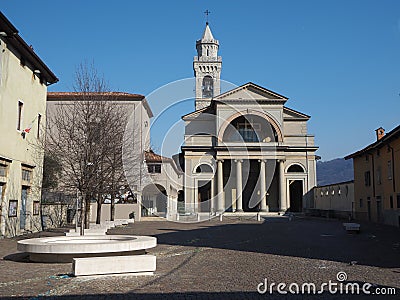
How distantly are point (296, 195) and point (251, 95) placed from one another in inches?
526

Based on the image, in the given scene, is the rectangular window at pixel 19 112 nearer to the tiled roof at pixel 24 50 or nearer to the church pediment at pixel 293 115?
the tiled roof at pixel 24 50

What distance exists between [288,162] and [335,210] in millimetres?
9569

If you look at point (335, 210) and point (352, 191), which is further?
point (335, 210)

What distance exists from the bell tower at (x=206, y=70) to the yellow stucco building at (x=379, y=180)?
3526 centimetres

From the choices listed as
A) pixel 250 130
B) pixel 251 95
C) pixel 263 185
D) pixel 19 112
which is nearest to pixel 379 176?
pixel 263 185

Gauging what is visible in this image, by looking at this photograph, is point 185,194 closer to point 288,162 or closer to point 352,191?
point 288,162

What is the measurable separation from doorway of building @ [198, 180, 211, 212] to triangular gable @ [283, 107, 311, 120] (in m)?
12.2

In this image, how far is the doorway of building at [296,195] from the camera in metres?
51.1

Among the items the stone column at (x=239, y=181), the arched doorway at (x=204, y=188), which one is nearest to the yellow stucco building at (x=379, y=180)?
the stone column at (x=239, y=181)

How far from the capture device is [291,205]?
5403 cm

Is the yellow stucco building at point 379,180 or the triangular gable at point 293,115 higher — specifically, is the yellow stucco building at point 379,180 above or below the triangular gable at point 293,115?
below

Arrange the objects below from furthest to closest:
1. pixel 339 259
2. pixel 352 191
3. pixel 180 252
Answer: pixel 352 191 < pixel 180 252 < pixel 339 259

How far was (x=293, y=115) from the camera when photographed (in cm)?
5225

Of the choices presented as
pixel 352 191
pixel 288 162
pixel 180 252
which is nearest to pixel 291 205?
pixel 288 162
